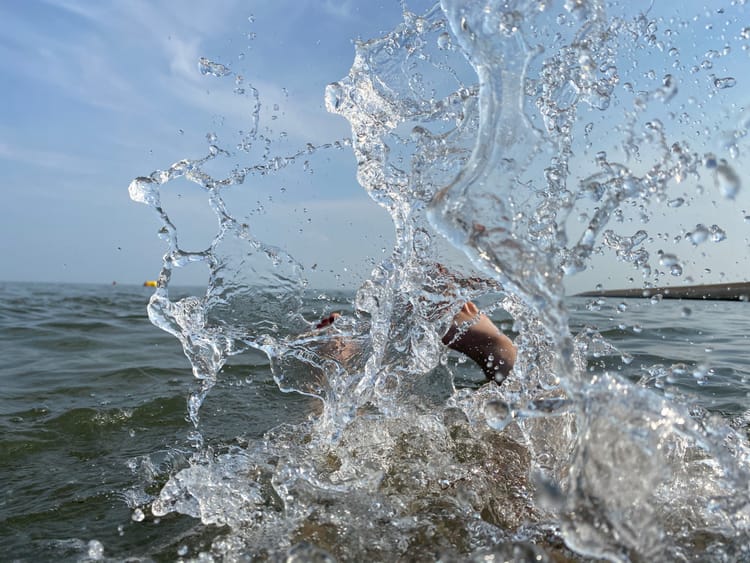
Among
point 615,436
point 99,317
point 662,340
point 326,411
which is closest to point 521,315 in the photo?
point 326,411

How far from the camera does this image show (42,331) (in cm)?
674

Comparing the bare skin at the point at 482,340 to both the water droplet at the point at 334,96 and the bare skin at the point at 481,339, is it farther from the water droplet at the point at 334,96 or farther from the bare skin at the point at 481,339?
the water droplet at the point at 334,96

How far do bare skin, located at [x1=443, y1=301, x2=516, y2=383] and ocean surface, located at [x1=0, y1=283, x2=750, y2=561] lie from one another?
24.3 inches

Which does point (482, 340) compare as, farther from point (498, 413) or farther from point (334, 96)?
point (498, 413)

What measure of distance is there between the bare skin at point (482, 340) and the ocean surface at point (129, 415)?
62cm

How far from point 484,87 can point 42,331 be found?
21.8 ft

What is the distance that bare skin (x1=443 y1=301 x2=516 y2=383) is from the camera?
12.6 ft

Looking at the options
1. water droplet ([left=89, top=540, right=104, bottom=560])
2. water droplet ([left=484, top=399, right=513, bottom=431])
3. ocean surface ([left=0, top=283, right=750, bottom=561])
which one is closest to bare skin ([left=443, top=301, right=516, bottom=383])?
ocean surface ([left=0, top=283, right=750, bottom=561])

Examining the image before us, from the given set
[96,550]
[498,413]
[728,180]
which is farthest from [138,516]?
[728,180]

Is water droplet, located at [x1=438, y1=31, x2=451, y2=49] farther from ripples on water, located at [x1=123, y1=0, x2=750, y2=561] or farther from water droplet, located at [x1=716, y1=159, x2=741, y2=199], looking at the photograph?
water droplet, located at [x1=716, y1=159, x2=741, y2=199]

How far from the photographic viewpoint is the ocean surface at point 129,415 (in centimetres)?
193

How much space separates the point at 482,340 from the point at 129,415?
90.5 inches

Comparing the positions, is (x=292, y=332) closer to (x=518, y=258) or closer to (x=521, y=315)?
(x=521, y=315)

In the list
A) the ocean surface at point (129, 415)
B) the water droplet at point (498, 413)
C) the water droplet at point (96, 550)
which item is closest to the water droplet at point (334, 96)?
the ocean surface at point (129, 415)
